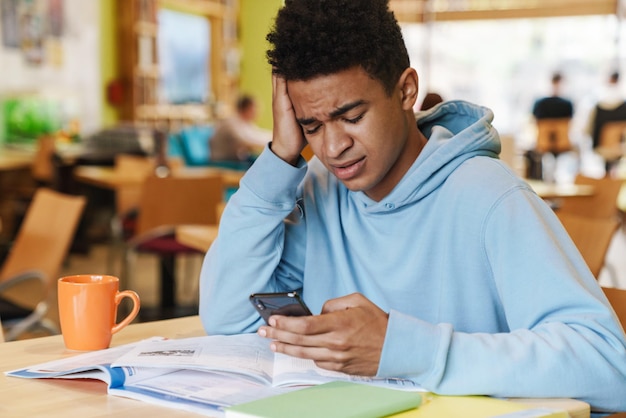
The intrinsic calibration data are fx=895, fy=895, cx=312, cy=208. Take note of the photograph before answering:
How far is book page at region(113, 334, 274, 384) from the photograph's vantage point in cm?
105

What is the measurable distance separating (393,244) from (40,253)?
1.93 m

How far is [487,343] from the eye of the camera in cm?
104

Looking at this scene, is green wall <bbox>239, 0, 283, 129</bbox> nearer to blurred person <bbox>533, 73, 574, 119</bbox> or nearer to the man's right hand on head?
blurred person <bbox>533, 73, 574, 119</bbox>

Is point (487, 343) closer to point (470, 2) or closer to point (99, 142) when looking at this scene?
point (99, 142)

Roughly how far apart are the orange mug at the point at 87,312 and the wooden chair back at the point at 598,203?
3483 millimetres

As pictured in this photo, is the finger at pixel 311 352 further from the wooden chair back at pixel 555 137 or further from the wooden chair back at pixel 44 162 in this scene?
the wooden chair back at pixel 555 137

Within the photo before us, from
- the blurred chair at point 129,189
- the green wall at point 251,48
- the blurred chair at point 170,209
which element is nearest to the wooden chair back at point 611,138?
the green wall at point 251,48

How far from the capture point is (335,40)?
123 centimetres

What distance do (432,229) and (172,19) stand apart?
30.5ft

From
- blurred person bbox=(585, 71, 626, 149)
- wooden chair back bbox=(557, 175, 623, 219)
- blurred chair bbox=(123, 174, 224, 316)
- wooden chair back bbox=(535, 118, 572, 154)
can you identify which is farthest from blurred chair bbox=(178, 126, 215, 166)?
wooden chair back bbox=(557, 175, 623, 219)

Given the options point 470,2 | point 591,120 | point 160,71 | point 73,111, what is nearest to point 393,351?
point 73,111

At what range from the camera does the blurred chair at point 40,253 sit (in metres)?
2.75

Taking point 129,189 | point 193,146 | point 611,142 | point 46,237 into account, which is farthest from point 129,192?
point 611,142

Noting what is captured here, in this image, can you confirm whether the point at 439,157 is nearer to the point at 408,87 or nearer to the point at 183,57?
the point at 408,87
